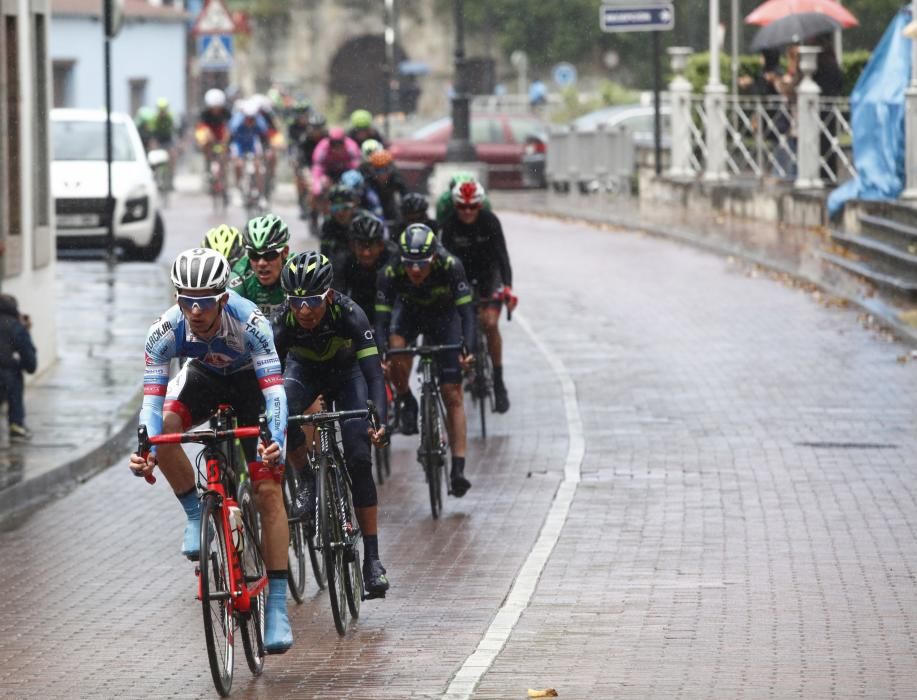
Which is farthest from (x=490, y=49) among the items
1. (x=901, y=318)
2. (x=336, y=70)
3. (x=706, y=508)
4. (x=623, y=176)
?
(x=706, y=508)

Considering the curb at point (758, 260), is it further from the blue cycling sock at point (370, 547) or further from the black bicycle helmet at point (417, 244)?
the blue cycling sock at point (370, 547)

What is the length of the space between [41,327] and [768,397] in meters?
6.44

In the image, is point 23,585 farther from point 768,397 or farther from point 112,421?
point 768,397

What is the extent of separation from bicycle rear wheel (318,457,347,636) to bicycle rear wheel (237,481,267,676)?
0.37m

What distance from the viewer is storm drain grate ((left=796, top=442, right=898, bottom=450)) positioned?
1412cm

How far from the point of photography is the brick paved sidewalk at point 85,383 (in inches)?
549

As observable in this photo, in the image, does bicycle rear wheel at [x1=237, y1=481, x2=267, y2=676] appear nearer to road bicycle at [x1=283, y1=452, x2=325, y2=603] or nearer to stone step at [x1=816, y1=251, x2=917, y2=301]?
road bicycle at [x1=283, y1=452, x2=325, y2=603]

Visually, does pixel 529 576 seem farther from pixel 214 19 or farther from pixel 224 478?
pixel 214 19

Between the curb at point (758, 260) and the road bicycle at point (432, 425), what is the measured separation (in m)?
7.15

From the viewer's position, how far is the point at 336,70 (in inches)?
2862

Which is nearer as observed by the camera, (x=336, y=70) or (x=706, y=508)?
(x=706, y=508)

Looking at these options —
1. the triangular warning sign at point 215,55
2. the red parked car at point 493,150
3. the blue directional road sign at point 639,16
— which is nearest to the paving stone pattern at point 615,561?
the blue directional road sign at point 639,16

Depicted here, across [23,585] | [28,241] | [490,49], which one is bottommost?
[23,585]

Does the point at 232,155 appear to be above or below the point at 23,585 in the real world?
above
